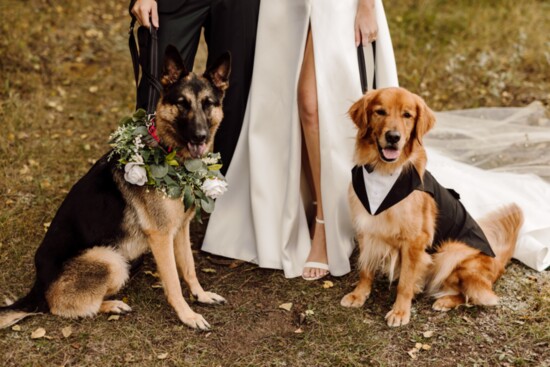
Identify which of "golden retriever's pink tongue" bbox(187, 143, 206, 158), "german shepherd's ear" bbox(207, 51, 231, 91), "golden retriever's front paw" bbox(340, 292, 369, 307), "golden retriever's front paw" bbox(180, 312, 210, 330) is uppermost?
"german shepherd's ear" bbox(207, 51, 231, 91)

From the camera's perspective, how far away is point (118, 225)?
3633 millimetres

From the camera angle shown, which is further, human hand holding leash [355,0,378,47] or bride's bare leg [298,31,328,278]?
bride's bare leg [298,31,328,278]

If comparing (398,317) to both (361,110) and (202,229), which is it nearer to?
(361,110)

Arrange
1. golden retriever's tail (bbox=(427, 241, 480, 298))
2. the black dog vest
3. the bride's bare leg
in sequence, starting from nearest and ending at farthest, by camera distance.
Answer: the black dog vest, golden retriever's tail (bbox=(427, 241, 480, 298)), the bride's bare leg

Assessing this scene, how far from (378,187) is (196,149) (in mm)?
1168

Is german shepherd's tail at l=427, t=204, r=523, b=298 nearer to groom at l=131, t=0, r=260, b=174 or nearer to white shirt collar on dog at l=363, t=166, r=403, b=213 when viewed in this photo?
white shirt collar on dog at l=363, t=166, r=403, b=213

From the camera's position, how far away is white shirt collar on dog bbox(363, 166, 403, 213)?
11.9ft

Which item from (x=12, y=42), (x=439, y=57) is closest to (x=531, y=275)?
(x=439, y=57)

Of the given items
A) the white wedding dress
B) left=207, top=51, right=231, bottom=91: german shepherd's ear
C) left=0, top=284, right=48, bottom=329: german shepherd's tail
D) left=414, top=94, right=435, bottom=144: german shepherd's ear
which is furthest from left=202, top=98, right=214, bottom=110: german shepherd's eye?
left=0, top=284, right=48, bottom=329: german shepherd's tail

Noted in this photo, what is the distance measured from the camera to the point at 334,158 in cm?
425

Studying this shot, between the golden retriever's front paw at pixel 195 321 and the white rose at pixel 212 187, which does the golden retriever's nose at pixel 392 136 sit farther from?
the golden retriever's front paw at pixel 195 321

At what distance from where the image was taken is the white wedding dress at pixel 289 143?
4102 millimetres

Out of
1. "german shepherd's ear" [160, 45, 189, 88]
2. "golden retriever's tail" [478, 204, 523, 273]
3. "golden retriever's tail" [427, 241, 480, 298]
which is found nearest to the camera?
"german shepherd's ear" [160, 45, 189, 88]

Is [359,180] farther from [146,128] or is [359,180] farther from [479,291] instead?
[146,128]
